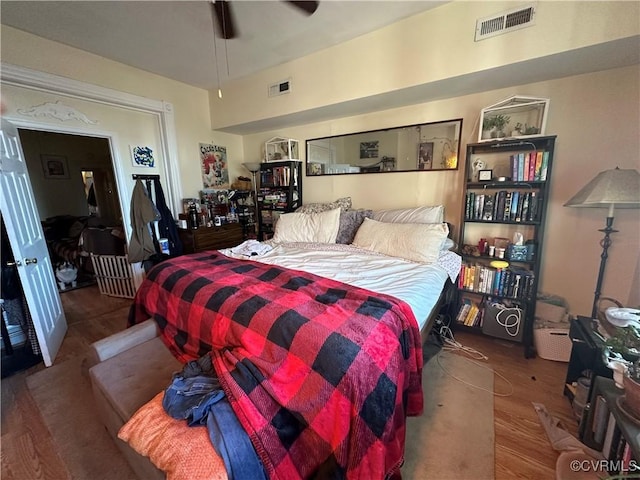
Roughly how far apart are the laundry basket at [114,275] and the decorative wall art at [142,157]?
120 centimetres

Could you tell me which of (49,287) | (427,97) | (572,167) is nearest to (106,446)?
(49,287)

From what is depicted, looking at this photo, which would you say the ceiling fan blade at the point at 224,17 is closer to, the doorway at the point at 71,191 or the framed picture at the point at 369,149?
the framed picture at the point at 369,149

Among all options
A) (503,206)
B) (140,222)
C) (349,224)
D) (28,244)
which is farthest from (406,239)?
(28,244)

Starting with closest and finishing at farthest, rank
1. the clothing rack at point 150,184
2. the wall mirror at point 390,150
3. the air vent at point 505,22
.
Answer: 1. the air vent at point 505,22
2. the wall mirror at point 390,150
3. the clothing rack at point 150,184

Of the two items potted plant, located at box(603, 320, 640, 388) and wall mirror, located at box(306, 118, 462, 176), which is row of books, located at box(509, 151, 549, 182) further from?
potted plant, located at box(603, 320, 640, 388)

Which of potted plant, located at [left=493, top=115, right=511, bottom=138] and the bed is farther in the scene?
potted plant, located at [left=493, top=115, right=511, bottom=138]

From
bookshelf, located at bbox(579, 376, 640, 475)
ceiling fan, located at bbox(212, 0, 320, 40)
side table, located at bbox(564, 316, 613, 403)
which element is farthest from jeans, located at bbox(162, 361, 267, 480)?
ceiling fan, located at bbox(212, 0, 320, 40)

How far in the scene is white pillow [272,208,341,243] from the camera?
2771 mm

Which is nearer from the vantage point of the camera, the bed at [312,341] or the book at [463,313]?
the bed at [312,341]

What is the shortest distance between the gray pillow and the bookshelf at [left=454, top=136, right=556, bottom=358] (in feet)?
3.15

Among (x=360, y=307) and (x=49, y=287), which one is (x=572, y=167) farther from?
(x=49, y=287)

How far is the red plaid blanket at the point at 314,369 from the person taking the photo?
3.14 ft

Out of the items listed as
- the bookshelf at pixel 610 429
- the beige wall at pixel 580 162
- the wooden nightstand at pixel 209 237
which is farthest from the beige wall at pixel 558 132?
the wooden nightstand at pixel 209 237

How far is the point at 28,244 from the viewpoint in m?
2.11
